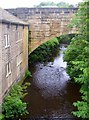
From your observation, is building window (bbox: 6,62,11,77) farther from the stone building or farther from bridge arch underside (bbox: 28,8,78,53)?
bridge arch underside (bbox: 28,8,78,53)

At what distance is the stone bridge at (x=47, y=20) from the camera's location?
2666cm

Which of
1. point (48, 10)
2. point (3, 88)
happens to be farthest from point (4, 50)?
point (48, 10)

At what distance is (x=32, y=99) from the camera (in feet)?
67.3

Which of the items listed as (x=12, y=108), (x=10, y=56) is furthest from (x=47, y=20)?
(x=12, y=108)

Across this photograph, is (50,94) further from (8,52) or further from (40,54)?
(40,54)

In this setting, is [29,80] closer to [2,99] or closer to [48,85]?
[48,85]

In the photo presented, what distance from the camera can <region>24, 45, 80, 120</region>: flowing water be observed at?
17656mm

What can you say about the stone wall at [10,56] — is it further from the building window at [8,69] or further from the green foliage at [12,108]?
the green foliage at [12,108]

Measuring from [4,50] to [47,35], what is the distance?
11745 mm

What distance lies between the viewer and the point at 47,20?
88.9 feet

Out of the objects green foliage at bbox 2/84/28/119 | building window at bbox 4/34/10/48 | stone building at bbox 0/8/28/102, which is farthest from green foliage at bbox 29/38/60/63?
green foliage at bbox 2/84/28/119

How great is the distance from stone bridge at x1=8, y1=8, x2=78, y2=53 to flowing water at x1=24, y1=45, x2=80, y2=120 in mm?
4864

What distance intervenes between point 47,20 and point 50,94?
30.4 ft

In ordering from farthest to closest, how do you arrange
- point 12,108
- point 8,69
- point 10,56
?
point 10,56 → point 8,69 → point 12,108
